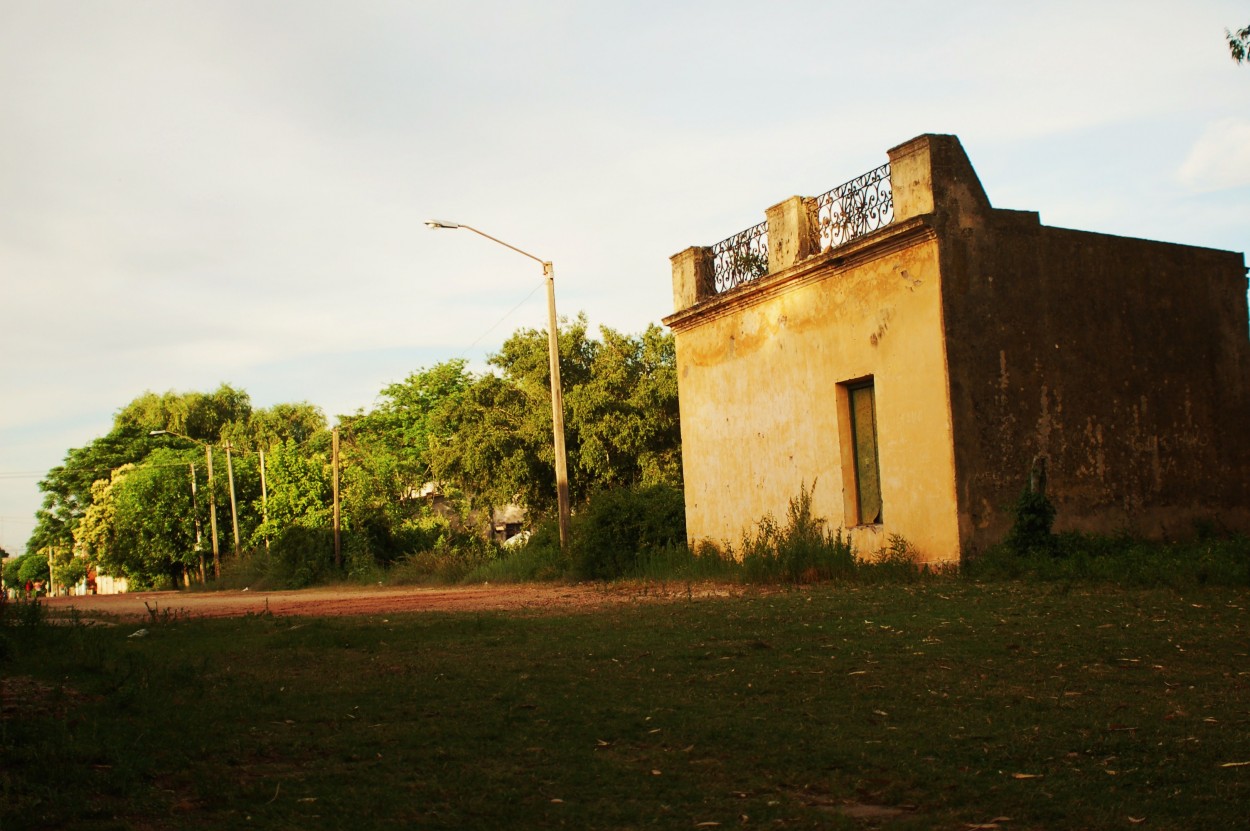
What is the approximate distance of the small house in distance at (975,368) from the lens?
1438 centimetres

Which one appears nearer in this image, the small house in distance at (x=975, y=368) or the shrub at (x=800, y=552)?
the small house in distance at (x=975, y=368)

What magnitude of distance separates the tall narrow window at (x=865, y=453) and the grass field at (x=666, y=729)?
670 cm

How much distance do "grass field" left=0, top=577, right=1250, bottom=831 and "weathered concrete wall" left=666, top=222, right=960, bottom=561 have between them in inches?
222

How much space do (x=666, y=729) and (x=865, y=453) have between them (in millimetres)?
11346

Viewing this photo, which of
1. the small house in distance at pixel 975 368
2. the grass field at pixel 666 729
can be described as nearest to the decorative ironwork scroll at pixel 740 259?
the small house in distance at pixel 975 368

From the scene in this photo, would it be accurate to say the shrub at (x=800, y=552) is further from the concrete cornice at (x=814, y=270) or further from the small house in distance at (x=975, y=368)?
the concrete cornice at (x=814, y=270)

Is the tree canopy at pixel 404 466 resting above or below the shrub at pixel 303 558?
above

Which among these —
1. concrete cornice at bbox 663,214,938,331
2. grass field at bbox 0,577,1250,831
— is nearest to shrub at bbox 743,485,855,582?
concrete cornice at bbox 663,214,938,331

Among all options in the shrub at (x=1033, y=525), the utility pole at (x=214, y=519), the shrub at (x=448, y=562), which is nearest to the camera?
the shrub at (x=1033, y=525)

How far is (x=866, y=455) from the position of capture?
1611cm

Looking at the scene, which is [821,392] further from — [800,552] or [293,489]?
[293,489]

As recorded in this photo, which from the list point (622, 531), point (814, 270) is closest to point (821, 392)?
point (814, 270)

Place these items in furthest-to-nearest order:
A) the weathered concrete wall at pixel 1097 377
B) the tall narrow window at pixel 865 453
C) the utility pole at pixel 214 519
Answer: the utility pole at pixel 214 519, the tall narrow window at pixel 865 453, the weathered concrete wall at pixel 1097 377

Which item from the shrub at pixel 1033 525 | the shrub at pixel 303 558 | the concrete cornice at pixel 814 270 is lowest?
the shrub at pixel 303 558
